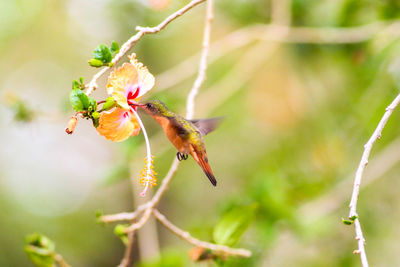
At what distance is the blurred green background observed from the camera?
4.97ft

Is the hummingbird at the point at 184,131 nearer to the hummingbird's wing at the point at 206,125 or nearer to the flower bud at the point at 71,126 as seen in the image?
the hummingbird's wing at the point at 206,125

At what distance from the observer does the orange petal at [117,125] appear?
0.67m

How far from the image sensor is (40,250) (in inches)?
37.4

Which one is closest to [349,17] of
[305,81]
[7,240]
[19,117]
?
[305,81]

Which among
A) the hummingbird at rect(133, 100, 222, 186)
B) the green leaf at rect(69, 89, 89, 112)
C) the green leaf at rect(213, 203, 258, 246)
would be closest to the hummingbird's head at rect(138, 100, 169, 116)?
the hummingbird at rect(133, 100, 222, 186)

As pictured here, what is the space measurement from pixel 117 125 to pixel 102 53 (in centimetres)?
12

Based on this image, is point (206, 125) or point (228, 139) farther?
point (228, 139)

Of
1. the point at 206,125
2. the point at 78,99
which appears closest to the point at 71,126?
the point at 78,99

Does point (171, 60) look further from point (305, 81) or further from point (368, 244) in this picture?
point (368, 244)

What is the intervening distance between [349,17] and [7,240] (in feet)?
10.5

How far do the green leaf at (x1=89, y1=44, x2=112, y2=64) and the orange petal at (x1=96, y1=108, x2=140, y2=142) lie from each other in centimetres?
8

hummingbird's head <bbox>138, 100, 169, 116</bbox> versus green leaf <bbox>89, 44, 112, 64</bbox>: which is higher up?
green leaf <bbox>89, 44, 112, 64</bbox>

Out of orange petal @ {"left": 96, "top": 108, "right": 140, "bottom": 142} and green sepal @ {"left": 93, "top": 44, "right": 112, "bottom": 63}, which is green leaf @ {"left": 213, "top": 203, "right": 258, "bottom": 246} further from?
green sepal @ {"left": 93, "top": 44, "right": 112, "bottom": 63}

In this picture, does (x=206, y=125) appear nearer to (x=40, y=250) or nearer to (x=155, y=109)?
(x=155, y=109)
